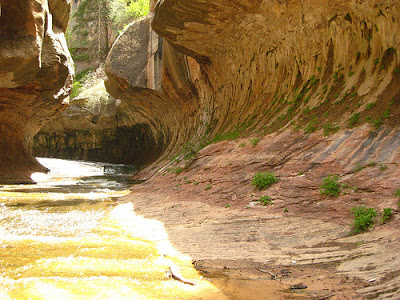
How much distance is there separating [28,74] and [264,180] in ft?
33.7

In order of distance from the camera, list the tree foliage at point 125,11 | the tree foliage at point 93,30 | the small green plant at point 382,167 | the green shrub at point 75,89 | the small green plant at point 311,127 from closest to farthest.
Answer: the small green plant at point 382,167 < the small green plant at point 311,127 < the tree foliage at point 125,11 < the green shrub at point 75,89 < the tree foliage at point 93,30

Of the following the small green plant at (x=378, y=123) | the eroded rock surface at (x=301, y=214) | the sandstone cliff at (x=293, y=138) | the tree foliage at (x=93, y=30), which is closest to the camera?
the eroded rock surface at (x=301, y=214)

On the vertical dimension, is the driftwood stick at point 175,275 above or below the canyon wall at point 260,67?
below

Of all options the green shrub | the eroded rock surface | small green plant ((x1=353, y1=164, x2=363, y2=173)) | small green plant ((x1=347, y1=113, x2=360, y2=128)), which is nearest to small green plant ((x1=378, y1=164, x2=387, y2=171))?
the eroded rock surface

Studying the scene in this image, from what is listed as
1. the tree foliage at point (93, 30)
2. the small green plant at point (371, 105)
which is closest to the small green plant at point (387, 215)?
the small green plant at point (371, 105)

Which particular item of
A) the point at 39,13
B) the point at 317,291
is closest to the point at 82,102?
the point at 39,13

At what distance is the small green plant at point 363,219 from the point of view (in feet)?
14.2

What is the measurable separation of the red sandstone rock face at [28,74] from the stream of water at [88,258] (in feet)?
20.8

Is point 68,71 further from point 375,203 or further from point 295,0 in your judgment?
point 375,203

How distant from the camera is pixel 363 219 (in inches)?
171

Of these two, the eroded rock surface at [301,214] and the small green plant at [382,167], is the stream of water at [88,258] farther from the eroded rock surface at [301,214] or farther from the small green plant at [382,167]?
the small green plant at [382,167]

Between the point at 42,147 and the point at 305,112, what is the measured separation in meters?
33.2

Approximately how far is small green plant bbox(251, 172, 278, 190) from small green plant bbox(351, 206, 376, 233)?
258cm

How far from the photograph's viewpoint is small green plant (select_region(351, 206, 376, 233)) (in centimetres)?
432
